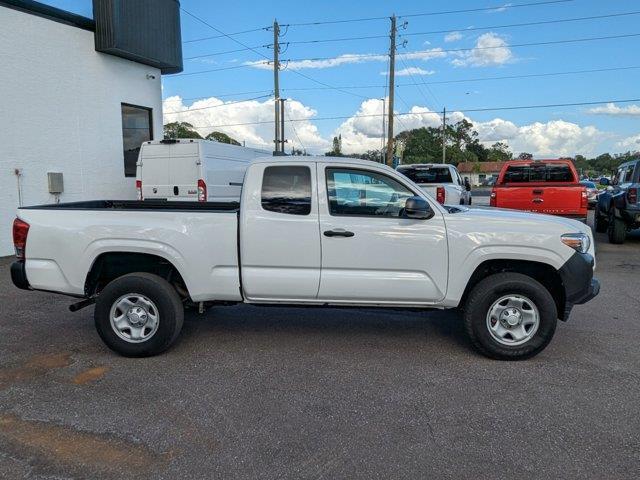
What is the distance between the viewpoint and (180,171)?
11.0 metres

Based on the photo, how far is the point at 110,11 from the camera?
12195 millimetres

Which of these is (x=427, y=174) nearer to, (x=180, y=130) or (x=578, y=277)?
(x=578, y=277)

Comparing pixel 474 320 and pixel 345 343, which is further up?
pixel 474 320

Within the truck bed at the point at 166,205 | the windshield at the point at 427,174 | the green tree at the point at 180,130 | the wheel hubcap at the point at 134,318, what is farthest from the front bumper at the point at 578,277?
the green tree at the point at 180,130

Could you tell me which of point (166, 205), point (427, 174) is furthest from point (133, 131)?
point (166, 205)

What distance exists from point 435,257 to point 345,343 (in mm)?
1347

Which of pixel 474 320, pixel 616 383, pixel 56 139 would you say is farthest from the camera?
pixel 56 139

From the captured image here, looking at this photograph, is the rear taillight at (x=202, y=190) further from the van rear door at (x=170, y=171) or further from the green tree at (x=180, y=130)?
the green tree at (x=180, y=130)

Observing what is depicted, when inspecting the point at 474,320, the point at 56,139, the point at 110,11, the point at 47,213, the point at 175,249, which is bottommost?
the point at 474,320

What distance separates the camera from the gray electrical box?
11.5 m

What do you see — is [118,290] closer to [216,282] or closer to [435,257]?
[216,282]

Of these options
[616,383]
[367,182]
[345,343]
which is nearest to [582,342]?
[616,383]

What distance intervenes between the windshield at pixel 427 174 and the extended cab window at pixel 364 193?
10.0 meters

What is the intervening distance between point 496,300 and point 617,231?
9.40 metres
